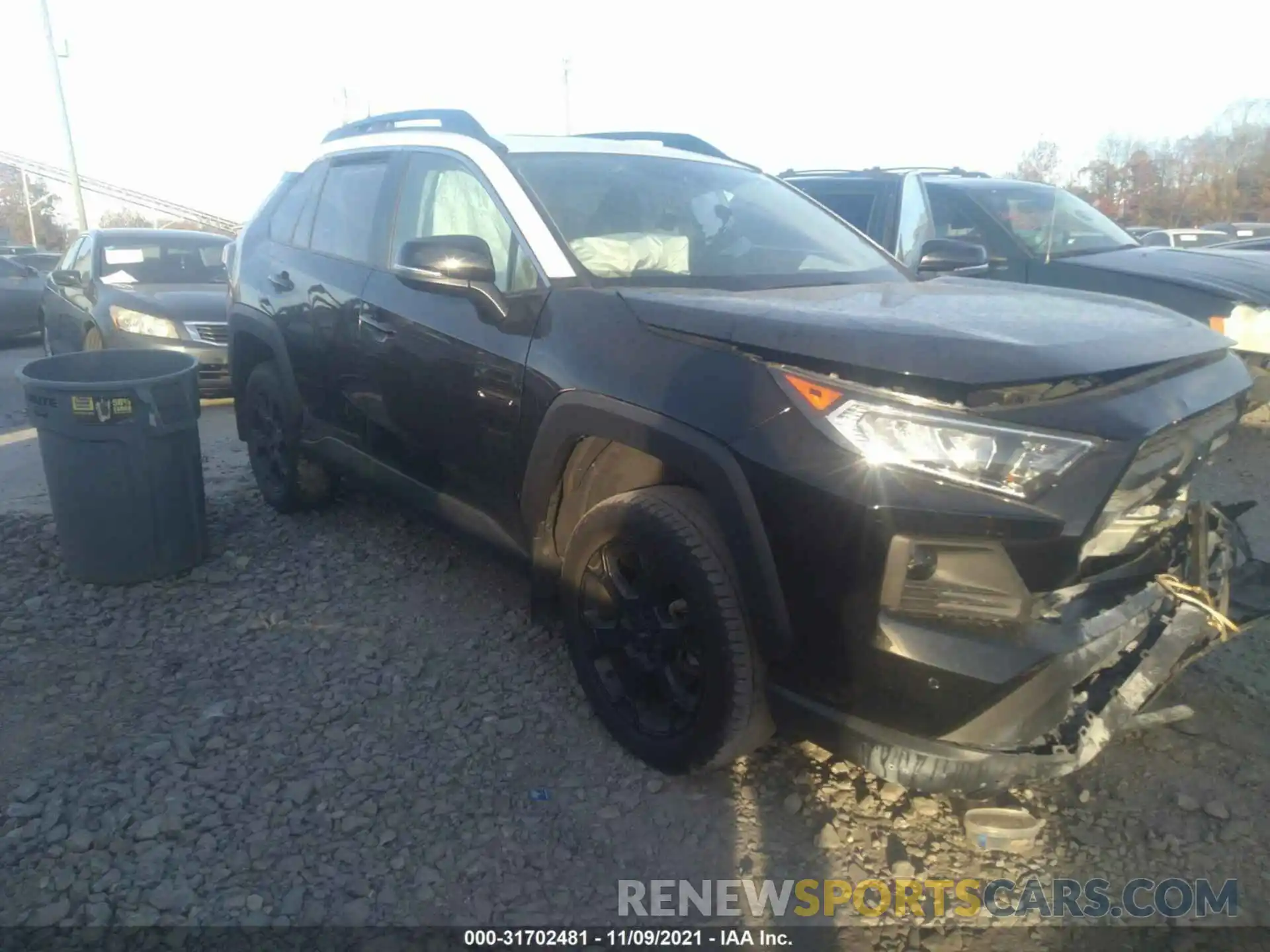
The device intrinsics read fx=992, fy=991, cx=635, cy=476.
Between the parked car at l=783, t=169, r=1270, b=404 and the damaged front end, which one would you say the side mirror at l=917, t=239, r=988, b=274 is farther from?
the damaged front end

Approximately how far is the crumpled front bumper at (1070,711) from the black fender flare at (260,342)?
2.97 metres

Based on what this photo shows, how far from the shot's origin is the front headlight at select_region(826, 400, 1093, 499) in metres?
2.20

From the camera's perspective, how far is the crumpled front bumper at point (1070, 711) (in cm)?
231

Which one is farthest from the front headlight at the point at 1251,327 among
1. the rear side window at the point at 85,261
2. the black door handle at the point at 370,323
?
the rear side window at the point at 85,261

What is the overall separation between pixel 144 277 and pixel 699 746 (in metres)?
8.51

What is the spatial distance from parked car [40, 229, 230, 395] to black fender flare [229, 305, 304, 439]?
266cm

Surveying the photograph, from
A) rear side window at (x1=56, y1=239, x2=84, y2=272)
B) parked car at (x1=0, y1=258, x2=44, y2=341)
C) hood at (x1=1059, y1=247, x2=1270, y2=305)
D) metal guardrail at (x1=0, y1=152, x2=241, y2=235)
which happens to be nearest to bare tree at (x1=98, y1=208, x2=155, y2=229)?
metal guardrail at (x1=0, y1=152, x2=241, y2=235)

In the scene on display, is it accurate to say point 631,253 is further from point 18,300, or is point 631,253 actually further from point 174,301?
point 18,300

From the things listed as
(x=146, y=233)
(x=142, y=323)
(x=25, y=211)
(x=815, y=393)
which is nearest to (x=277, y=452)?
(x=815, y=393)

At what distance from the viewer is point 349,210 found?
14.3ft

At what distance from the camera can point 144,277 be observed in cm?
929

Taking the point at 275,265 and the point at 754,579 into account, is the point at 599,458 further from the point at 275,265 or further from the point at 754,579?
the point at 275,265

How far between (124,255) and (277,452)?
566 centimetres

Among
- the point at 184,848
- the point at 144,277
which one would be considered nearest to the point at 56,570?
the point at 184,848
